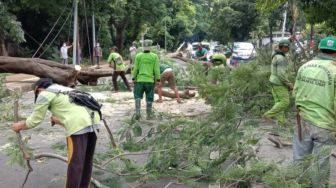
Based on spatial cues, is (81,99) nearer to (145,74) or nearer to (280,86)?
(280,86)

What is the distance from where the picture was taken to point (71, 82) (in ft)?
45.1

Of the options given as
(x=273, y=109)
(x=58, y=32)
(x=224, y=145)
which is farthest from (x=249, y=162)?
(x=58, y=32)

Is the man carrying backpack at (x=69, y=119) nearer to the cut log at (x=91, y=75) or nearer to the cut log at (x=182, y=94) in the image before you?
the cut log at (x=182, y=94)

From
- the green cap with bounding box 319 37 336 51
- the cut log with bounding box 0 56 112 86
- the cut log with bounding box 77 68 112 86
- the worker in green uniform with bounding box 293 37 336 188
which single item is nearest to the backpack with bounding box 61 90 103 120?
the worker in green uniform with bounding box 293 37 336 188

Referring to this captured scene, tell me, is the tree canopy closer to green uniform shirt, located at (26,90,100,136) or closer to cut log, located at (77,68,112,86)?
green uniform shirt, located at (26,90,100,136)

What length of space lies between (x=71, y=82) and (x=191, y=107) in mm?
3405

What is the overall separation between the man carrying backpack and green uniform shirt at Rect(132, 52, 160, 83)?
5246 mm

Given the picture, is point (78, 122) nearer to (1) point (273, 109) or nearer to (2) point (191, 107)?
(1) point (273, 109)

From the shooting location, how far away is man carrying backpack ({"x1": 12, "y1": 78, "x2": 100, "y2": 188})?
4.98 m

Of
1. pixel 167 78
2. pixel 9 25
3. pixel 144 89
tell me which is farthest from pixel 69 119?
pixel 9 25

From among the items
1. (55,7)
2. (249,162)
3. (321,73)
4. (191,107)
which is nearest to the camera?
(321,73)

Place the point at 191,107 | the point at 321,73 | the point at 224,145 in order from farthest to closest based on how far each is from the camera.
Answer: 1. the point at 191,107
2. the point at 224,145
3. the point at 321,73

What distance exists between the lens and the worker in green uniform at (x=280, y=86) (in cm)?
862

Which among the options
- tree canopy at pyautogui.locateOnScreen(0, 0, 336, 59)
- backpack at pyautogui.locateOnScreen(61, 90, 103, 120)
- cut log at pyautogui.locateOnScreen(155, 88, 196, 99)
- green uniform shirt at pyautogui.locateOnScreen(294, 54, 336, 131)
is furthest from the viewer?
cut log at pyautogui.locateOnScreen(155, 88, 196, 99)
